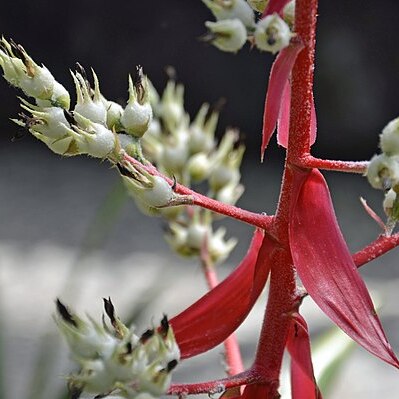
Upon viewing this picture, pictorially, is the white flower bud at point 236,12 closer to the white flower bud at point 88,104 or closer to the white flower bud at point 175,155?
the white flower bud at point 88,104

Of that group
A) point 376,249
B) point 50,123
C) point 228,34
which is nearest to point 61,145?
point 50,123

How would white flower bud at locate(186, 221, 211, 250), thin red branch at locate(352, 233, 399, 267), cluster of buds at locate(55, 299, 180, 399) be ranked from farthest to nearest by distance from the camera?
white flower bud at locate(186, 221, 211, 250) < thin red branch at locate(352, 233, 399, 267) < cluster of buds at locate(55, 299, 180, 399)

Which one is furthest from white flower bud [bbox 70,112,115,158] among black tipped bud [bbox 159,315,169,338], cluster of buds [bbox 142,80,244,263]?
cluster of buds [bbox 142,80,244,263]

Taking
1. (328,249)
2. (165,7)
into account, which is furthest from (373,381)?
(328,249)

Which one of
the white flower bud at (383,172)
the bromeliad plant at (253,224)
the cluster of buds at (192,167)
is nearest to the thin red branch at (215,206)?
the bromeliad plant at (253,224)

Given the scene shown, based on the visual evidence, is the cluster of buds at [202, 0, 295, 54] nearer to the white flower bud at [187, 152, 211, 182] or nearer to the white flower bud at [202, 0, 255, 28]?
the white flower bud at [202, 0, 255, 28]

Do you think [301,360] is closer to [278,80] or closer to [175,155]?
[278,80]

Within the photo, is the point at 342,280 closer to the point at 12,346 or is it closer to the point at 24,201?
the point at 12,346
